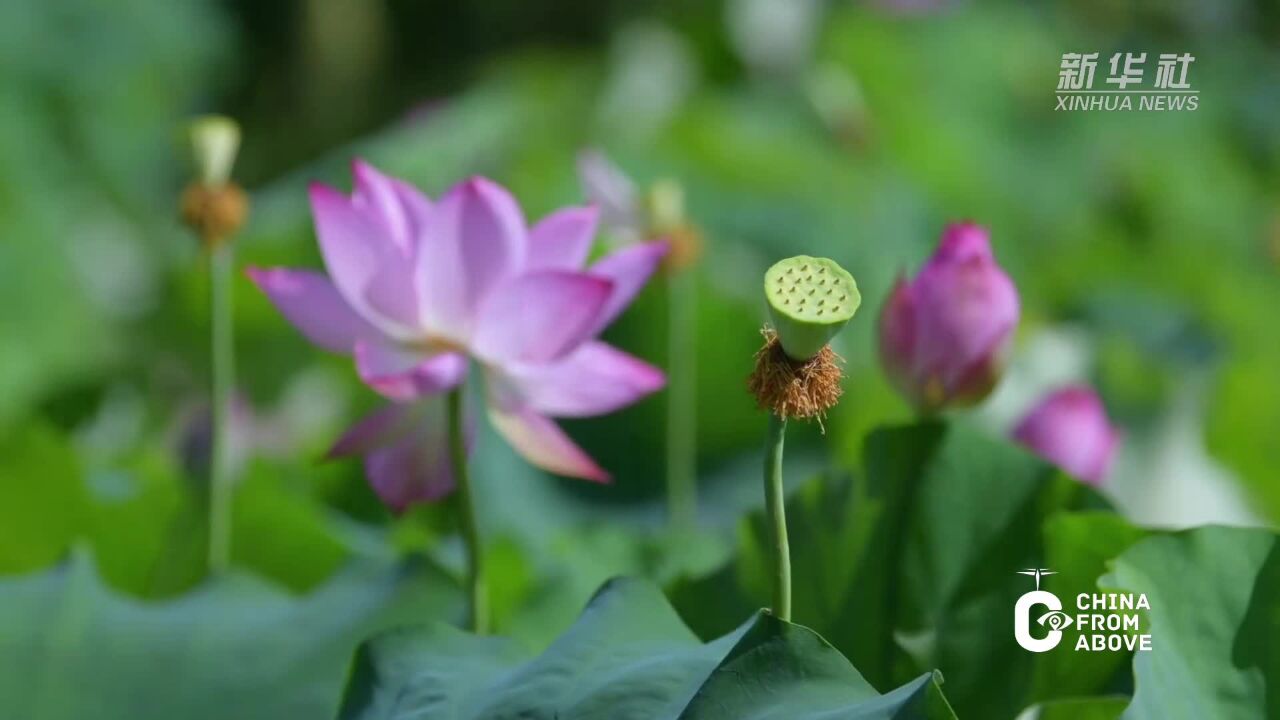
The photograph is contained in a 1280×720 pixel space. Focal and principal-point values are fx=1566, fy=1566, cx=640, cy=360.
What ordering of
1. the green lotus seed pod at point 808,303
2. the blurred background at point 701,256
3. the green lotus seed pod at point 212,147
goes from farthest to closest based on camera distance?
the blurred background at point 701,256, the green lotus seed pod at point 212,147, the green lotus seed pod at point 808,303

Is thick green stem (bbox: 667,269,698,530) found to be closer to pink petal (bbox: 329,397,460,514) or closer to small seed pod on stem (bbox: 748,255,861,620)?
pink petal (bbox: 329,397,460,514)

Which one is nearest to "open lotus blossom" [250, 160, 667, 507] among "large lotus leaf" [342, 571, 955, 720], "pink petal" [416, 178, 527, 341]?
"pink petal" [416, 178, 527, 341]

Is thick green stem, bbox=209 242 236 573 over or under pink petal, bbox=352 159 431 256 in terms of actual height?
under

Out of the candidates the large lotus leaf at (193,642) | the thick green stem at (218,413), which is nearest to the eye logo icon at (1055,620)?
the large lotus leaf at (193,642)

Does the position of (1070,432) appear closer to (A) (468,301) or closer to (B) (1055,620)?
(B) (1055,620)

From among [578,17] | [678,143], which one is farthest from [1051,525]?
[578,17]

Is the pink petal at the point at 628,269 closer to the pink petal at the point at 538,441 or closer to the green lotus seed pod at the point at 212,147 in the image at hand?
the pink petal at the point at 538,441

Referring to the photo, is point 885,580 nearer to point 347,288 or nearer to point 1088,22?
point 347,288

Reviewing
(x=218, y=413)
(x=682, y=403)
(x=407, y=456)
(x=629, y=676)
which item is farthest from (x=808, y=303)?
(x=682, y=403)
